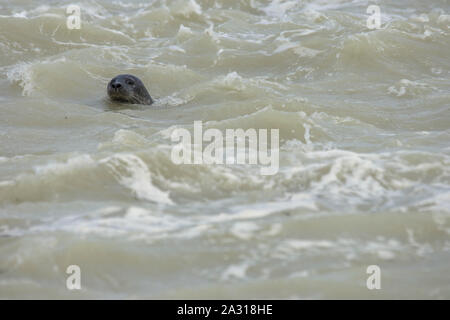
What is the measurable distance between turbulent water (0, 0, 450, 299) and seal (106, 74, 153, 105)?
19cm

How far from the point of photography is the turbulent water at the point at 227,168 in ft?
14.8

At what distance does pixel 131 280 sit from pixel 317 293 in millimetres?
1099

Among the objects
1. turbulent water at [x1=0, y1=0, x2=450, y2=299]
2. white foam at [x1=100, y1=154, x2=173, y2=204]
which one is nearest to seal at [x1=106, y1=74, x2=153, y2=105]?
turbulent water at [x1=0, y1=0, x2=450, y2=299]

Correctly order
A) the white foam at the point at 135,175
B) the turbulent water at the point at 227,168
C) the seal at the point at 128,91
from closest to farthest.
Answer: the turbulent water at the point at 227,168, the white foam at the point at 135,175, the seal at the point at 128,91

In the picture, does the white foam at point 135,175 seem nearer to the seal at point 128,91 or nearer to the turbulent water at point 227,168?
the turbulent water at point 227,168

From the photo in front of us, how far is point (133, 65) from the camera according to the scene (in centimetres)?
1066

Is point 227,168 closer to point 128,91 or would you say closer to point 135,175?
point 135,175

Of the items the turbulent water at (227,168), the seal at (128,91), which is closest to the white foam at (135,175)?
the turbulent water at (227,168)

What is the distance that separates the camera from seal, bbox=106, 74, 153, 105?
8961mm

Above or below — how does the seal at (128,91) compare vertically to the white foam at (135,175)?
above

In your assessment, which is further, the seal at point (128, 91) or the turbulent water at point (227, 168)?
the seal at point (128, 91)

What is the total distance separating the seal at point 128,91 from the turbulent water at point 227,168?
0.19 m

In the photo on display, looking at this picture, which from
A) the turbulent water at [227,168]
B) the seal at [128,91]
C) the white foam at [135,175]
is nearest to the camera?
the turbulent water at [227,168]
